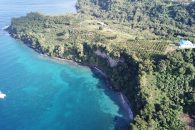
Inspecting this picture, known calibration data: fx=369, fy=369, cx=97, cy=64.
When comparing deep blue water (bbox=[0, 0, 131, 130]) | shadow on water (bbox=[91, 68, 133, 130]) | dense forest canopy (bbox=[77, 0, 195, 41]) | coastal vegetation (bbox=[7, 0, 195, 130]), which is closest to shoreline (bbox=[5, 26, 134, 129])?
shadow on water (bbox=[91, 68, 133, 130])

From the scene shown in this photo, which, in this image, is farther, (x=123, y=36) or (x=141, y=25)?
(x=141, y=25)

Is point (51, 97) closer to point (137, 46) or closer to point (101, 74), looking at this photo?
point (101, 74)

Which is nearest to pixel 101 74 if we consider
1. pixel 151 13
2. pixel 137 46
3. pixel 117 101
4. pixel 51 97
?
pixel 137 46

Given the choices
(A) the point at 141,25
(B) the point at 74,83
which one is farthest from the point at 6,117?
(A) the point at 141,25

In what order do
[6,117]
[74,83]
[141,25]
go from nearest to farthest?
[6,117], [74,83], [141,25]

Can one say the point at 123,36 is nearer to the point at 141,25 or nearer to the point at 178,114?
the point at 141,25

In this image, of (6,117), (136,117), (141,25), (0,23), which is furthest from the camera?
(0,23)
